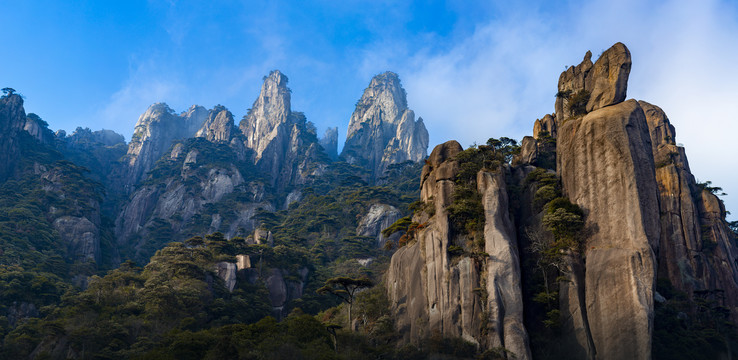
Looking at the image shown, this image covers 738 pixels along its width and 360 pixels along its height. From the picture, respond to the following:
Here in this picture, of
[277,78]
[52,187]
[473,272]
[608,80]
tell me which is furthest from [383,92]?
[473,272]

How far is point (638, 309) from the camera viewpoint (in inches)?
1316

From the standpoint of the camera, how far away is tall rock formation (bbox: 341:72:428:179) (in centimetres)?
17012

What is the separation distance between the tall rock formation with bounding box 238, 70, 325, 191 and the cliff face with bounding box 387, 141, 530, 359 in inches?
3911

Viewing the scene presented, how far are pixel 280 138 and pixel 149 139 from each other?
47.6 meters

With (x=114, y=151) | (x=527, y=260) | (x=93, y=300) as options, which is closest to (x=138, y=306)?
(x=93, y=300)

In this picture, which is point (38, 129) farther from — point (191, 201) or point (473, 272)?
point (473, 272)

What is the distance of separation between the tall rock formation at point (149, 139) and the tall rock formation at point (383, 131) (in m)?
65.2

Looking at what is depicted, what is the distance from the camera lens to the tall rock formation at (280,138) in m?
153

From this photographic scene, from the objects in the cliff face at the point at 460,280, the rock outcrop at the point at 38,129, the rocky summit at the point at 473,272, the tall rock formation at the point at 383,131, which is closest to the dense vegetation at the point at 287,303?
the rocky summit at the point at 473,272

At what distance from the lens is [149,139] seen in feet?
563

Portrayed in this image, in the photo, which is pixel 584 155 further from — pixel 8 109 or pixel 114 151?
pixel 114 151

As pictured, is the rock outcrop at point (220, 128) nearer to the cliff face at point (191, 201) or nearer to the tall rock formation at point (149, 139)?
the tall rock formation at point (149, 139)

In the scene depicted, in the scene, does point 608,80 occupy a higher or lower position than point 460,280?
higher

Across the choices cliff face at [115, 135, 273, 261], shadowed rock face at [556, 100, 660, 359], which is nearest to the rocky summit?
shadowed rock face at [556, 100, 660, 359]
